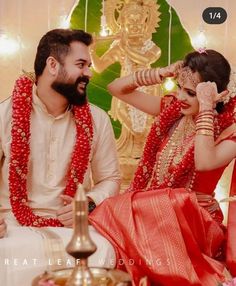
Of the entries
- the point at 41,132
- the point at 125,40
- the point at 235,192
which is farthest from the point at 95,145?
the point at 125,40

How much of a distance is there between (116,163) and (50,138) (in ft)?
1.35

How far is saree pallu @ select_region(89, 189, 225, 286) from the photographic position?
115 inches

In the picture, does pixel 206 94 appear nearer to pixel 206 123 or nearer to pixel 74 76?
pixel 206 123

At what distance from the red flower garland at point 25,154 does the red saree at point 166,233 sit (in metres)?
0.25

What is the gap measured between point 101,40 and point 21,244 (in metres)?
2.01

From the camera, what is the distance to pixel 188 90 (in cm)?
336

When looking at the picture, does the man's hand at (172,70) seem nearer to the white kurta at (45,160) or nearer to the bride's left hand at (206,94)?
the bride's left hand at (206,94)

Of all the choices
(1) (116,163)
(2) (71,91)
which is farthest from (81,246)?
(1) (116,163)

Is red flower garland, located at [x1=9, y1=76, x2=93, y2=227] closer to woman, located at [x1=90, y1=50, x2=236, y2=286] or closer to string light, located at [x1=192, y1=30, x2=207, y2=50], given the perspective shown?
woman, located at [x1=90, y1=50, x2=236, y2=286]

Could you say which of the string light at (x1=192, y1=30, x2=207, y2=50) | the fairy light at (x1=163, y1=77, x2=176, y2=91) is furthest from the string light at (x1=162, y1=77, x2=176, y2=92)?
the string light at (x1=192, y1=30, x2=207, y2=50)

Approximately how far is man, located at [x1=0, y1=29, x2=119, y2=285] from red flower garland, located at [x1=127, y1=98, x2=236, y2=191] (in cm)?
23

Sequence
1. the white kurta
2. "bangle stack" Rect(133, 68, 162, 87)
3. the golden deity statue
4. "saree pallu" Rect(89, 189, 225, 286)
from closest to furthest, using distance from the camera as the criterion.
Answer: "saree pallu" Rect(89, 189, 225, 286) → the white kurta → "bangle stack" Rect(133, 68, 162, 87) → the golden deity statue

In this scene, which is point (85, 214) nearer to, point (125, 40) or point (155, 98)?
point (155, 98)

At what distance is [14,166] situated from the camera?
126 inches
